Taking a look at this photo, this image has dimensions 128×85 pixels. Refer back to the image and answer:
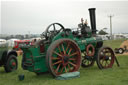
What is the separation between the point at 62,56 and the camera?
19.0 ft

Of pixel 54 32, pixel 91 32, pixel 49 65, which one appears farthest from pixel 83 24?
pixel 49 65

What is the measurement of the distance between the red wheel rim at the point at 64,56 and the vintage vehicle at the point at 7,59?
2.86 metres

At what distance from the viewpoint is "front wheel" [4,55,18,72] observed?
756 centimetres

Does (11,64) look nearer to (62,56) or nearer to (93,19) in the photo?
(62,56)

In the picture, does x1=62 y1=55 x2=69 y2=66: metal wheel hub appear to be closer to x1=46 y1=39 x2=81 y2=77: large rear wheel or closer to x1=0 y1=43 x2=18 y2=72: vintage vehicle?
x1=46 y1=39 x2=81 y2=77: large rear wheel

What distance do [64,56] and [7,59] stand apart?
10.7 ft

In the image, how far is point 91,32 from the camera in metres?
7.40

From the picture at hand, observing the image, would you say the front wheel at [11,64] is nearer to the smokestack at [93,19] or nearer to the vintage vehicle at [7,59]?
the vintage vehicle at [7,59]

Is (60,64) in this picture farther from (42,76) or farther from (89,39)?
(89,39)

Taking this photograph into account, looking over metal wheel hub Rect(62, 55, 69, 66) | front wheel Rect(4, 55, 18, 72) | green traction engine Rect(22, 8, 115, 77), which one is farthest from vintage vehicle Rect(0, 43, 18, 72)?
metal wheel hub Rect(62, 55, 69, 66)

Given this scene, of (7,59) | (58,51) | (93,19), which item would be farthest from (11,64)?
(93,19)

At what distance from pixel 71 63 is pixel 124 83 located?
2026 mm

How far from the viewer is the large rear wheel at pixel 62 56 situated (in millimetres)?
5381

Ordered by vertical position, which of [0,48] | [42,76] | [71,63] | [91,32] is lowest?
[42,76]
